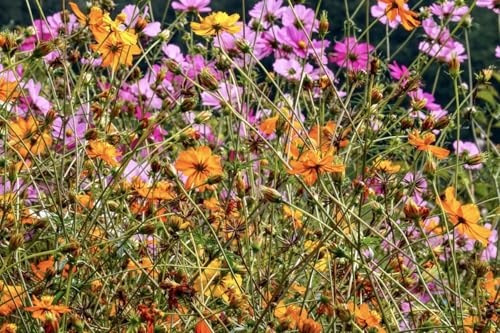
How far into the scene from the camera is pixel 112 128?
4.43ft

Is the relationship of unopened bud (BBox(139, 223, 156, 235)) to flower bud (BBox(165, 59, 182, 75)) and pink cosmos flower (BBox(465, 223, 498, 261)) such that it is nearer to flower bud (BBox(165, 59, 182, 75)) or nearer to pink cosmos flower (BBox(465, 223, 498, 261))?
flower bud (BBox(165, 59, 182, 75))

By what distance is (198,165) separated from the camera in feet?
3.34

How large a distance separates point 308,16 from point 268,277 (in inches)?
29.3

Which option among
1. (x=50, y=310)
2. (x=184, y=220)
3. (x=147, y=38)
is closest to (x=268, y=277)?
(x=184, y=220)

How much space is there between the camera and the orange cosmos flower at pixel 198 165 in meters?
1.01

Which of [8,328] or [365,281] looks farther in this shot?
[365,281]

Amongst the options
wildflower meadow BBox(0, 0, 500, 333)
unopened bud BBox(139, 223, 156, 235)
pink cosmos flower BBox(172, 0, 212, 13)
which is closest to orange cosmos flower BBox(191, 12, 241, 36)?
wildflower meadow BBox(0, 0, 500, 333)

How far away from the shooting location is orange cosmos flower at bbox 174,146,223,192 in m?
1.01

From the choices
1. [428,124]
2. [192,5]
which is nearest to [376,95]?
[428,124]

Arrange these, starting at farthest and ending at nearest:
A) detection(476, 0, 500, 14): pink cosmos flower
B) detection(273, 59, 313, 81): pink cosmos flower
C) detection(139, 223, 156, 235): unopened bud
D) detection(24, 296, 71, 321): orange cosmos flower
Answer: detection(273, 59, 313, 81): pink cosmos flower, detection(476, 0, 500, 14): pink cosmos flower, detection(139, 223, 156, 235): unopened bud, detection(24, 296, 71, 321): orange cosmos flower

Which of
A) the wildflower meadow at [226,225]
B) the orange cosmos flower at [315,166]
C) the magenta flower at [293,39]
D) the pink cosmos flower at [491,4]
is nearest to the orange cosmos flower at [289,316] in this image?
the wildflower meadow at [226,225]

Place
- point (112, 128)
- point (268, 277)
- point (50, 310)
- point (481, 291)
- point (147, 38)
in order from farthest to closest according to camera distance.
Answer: point (147, 38)
point (112, 128)
point (481, 291)
point (268, 277)
point (50, 310)

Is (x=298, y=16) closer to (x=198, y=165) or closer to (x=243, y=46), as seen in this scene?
(x=243, y=46)

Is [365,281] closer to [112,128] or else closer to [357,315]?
[357,315]
